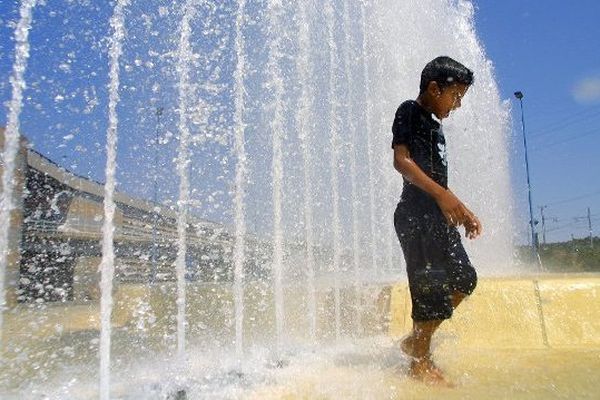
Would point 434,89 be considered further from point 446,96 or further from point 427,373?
point 427,373

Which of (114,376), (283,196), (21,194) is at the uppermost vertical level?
(21,194)

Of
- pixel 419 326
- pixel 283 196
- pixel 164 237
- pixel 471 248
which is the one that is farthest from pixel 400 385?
pixel 164 237

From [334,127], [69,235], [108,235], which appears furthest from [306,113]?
[69,235]

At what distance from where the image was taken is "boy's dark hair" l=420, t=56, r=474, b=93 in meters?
2.82

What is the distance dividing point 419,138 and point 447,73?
1.20 ft

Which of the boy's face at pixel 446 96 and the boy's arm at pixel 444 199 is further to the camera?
the boy's face at pixel 446 96

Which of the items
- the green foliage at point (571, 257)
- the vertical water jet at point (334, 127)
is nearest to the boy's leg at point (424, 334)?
the vertical water jet at point (334, 127)

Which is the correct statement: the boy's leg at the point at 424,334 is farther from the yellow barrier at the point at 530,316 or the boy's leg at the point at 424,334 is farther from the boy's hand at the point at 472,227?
the yellow barrier at the point at 530,316

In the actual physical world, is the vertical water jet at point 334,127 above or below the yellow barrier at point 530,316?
above

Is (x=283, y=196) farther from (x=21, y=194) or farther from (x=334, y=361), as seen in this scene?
(x=21, y=194)

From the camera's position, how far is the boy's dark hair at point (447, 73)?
282cm

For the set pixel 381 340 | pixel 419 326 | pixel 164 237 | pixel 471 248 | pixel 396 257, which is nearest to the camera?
pixel 419 326

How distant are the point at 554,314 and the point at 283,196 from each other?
9.43 feet

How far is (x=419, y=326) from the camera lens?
274 centimetres
